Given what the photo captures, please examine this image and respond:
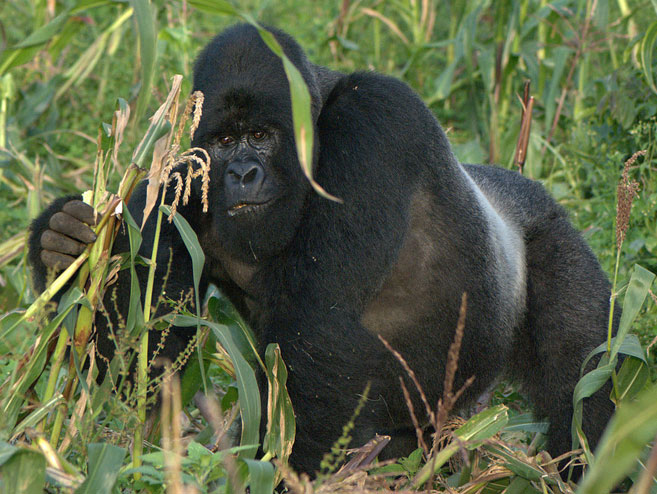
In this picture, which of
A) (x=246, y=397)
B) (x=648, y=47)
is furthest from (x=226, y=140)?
(x=648, y=47)

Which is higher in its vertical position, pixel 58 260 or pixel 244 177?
pixel 244 177

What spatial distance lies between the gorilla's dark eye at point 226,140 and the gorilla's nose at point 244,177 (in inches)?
5.5

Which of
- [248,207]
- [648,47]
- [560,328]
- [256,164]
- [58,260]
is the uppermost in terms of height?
[648,47]

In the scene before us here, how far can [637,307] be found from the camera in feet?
7.25

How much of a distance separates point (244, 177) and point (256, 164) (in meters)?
0.05

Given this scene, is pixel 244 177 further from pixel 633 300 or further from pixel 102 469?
pixel 633 300

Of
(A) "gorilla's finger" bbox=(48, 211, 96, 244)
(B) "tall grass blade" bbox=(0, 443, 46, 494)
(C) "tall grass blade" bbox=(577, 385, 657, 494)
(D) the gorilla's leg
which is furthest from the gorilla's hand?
(D) the gorilla's leg

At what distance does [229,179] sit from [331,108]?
43 centimetres

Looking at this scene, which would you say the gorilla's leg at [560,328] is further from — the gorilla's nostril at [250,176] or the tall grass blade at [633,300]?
the gorilla's nostril at [250,176]

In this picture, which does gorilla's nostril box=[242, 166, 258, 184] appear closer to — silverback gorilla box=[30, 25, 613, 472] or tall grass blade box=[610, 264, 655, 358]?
silverback gorilla box=[30, 25, 613, 472]

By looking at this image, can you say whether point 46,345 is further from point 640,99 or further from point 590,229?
point 640,99

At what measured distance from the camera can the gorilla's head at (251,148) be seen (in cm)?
251

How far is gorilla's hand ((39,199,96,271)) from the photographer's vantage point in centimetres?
225

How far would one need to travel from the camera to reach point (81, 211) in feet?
7.43
